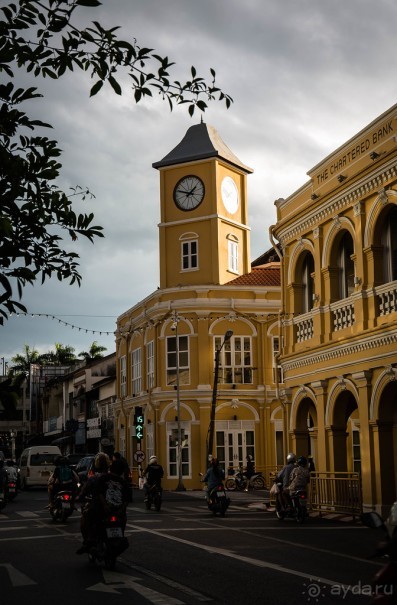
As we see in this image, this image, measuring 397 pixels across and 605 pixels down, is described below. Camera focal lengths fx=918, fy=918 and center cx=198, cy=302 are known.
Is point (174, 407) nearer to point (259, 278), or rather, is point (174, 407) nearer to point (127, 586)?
point (259, 278)

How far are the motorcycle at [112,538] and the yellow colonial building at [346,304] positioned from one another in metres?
10.7

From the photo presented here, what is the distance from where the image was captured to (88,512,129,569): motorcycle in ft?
43.3

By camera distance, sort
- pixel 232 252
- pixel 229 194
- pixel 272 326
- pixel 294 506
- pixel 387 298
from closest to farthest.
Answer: pixel 387 298
pixel 294 506
pixel 272 326
pixel 232 252
pixel 229 194

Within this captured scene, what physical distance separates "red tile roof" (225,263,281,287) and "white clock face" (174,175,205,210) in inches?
192

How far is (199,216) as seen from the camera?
1989 inches

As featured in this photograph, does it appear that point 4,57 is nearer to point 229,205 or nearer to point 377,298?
point 377,298

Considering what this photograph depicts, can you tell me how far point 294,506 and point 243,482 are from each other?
63.1 ft

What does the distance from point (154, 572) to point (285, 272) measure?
57.8 ft

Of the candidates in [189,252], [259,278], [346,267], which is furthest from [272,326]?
[346,267]

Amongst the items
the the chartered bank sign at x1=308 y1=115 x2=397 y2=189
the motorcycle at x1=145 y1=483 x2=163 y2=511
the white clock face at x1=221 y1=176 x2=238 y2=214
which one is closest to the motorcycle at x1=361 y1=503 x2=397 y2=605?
the the chartered bank sign at x1=308 y1=115 x2=397 y2=189

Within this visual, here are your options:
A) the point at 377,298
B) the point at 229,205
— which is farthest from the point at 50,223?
the point at 229,205

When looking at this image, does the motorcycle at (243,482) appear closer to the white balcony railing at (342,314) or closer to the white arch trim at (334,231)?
the white balcony railing at (342,314)

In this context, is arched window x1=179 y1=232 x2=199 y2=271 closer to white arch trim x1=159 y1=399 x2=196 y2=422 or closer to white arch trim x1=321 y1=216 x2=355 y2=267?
white arch trim x1=159 y1=399 x2=196 y2=422

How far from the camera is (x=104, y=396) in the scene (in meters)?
65.9
